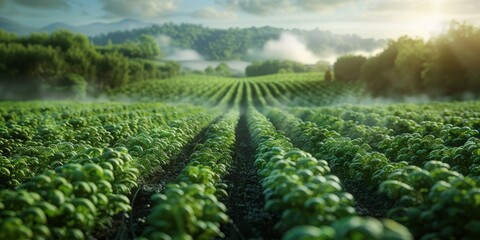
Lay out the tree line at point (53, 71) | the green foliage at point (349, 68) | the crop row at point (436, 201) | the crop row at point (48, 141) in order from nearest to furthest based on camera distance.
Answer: the crop row at point (436, 201) < the crop row at point (48, 141) < the tree line at point (53, 71) < the green foliage at point (349, 68)

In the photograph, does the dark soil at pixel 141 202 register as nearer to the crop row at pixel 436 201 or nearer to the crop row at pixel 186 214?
the crop row at pixel 186 214

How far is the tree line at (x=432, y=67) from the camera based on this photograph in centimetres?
4500

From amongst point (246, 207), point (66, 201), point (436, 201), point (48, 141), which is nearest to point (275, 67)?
point (48, 141)

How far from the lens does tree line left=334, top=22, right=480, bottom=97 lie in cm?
4500

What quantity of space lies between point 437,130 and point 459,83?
127ft

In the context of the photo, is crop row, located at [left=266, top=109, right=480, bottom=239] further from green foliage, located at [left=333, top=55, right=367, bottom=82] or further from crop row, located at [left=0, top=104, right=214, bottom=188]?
green foliage, located at [left=333, top=55, right=367, bottom=82]

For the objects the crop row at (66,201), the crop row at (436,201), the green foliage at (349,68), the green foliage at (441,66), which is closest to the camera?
the crop row at (66,201)

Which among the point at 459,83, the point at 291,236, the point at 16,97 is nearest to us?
the point at 291,236

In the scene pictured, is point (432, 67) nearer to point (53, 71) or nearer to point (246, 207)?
point (246, 207)

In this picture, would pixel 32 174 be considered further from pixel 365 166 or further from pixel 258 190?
pixel 365 166

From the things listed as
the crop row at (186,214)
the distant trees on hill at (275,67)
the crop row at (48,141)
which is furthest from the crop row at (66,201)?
the distant trees on hill at (275,67)

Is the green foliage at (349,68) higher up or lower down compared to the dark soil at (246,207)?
higher up

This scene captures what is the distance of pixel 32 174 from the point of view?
822 centimetres

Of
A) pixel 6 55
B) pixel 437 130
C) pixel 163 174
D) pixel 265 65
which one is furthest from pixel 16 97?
pixel 265 65
